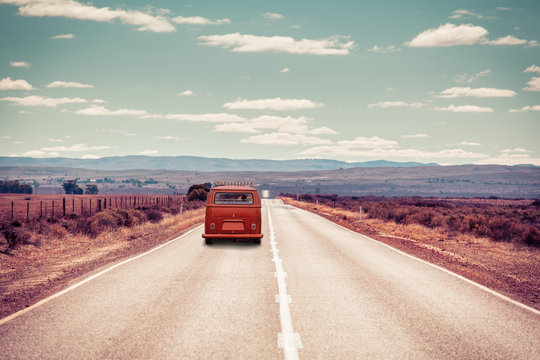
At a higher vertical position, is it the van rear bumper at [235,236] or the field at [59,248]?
the van rear bumper at [235,236]

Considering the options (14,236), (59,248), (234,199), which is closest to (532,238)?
(234,199)

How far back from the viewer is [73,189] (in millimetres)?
148750

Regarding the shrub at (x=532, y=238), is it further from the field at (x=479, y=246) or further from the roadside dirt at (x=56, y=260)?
the roadside dirt at (x=56, y=260)

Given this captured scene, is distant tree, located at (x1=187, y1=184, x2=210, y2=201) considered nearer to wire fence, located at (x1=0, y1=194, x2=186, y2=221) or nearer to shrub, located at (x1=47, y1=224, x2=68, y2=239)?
wire fence, located at (x1=0, y1=194, x2=186, y2=221)

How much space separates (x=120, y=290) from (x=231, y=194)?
915 centimetres

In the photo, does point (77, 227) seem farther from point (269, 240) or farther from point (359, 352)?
point (359, 352)

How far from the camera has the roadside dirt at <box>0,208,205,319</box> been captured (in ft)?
28.6

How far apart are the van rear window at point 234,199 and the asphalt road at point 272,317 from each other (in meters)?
4.64

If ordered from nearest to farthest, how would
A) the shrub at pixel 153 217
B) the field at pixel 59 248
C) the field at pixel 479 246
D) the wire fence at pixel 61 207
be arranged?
the field at pixel 59 248 → the field at pixel 479 246 → the wire fence at pixel 61 207 → the shrub at pixel 153 217

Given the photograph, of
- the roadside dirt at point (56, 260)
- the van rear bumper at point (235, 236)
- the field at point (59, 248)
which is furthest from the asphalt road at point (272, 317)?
the van rear bumper at point (235, 236)

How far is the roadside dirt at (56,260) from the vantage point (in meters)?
8.71

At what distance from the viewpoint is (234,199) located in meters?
16.9

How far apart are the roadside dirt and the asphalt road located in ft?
2.53

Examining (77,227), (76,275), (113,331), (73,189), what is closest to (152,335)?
(113,331)
